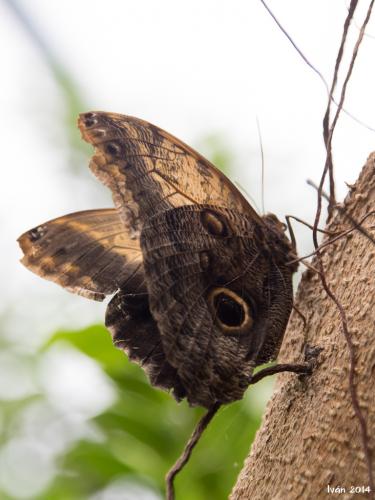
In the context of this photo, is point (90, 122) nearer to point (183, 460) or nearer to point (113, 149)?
point (113, 149)

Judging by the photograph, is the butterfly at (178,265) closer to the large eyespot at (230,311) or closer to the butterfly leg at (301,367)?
the large eyespot at (230,311)

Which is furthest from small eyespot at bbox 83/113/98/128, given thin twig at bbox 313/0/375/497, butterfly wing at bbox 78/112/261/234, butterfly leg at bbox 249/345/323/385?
butterfly leg at bbox 249/345/323/385

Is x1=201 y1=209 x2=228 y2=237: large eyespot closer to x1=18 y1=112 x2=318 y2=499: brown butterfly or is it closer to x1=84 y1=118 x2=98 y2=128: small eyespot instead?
x1=18 y1=112 x2=318 y2=499: brown butterfly

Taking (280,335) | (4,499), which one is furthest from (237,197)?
(4,499)

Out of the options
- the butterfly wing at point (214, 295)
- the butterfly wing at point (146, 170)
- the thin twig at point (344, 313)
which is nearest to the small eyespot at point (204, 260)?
the butterfly wing at point (214, 295)

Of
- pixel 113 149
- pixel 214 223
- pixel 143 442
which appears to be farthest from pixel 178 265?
pixel 143 442
